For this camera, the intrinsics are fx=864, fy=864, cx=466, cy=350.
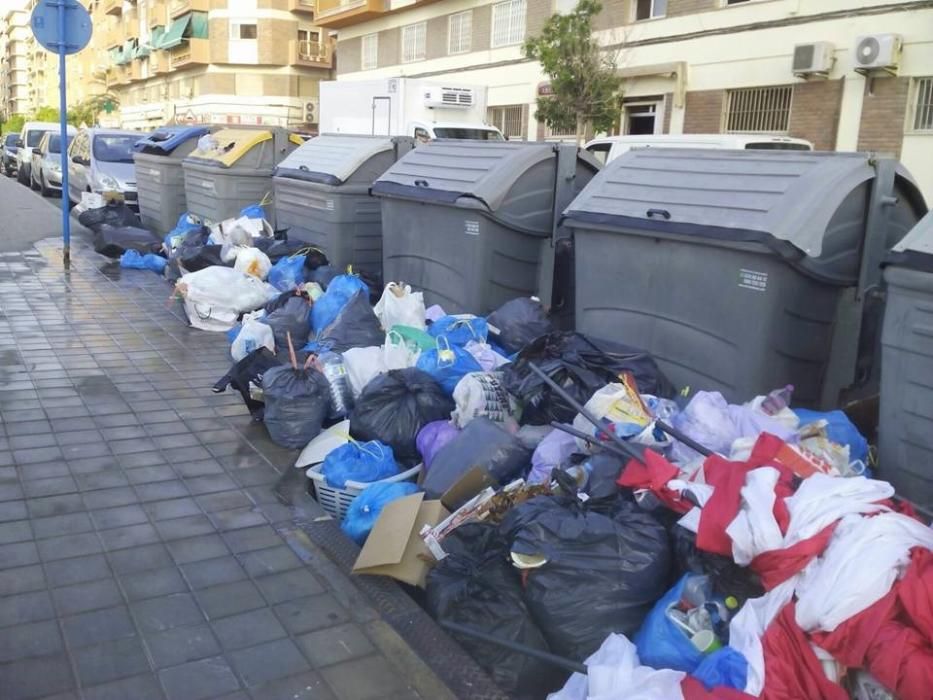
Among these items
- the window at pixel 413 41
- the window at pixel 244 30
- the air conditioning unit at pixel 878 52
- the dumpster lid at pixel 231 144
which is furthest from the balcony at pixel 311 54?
the dumpster lid at pixel 231 144

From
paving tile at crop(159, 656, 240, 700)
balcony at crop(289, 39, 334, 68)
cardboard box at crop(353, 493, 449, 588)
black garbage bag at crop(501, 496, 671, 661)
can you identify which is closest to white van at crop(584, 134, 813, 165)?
cardboard box at crop(353, 493, 449, 588)

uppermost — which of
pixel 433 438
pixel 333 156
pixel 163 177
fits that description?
pixel 333 156

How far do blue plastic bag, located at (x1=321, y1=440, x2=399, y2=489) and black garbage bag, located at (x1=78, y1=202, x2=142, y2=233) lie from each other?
27.6ft

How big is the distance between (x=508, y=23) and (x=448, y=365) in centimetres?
2036

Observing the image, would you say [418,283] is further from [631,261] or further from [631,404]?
[631,404]

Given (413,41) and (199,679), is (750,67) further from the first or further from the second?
(199,679)

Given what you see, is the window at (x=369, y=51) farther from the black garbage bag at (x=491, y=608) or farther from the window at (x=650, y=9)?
the black garbage bag at (x=491, y=608)

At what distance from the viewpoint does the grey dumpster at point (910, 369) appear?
3.19 metres

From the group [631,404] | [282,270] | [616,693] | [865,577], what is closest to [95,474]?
[631,404]

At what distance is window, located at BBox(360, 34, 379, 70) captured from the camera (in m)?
30.0

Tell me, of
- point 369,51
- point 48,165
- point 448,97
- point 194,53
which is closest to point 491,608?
point 448,97

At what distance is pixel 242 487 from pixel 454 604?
1521mm

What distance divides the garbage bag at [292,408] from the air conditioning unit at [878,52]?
1259cm

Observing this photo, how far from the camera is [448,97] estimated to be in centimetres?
1748
